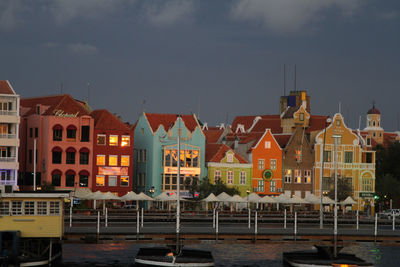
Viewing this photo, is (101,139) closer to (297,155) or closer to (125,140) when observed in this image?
(125,140)

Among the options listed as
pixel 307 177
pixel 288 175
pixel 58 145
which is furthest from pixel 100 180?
pixel 307 177

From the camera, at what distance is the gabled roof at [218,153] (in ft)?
488

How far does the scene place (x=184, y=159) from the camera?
5719 inches

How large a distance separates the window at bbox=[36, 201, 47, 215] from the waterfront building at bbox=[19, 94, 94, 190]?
214ft

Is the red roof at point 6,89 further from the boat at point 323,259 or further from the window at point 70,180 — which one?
the boat at point 323,259

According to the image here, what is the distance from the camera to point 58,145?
134 meters

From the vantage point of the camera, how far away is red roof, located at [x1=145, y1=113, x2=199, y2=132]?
145m

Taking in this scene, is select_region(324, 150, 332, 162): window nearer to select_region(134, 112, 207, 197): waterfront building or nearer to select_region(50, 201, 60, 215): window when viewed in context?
select_region(134, 112, 207, 197): waterfront building

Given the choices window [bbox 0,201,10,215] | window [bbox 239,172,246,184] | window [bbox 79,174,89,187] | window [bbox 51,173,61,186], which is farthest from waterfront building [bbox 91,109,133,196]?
window [bbox 0,201,10,215]

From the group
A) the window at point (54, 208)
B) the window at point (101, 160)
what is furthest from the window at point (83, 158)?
the window at point (54, 208)

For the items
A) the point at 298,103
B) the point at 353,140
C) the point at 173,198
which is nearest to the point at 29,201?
the point at 173,198

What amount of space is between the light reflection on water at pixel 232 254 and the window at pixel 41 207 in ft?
36.3

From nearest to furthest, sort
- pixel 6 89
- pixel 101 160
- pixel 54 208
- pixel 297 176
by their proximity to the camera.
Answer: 1. pixel 54 208
2. pixel 6 89
3. pixel 101 160
4. pixel 297 176

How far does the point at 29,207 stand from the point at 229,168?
84.3 metres
